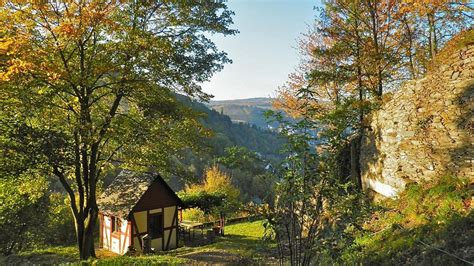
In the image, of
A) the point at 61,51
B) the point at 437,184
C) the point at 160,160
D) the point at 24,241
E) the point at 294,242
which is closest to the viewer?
the point at 294,242

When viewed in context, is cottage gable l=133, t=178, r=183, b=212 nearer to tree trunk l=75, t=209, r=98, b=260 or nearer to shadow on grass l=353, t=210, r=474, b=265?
tree trunk l=75, t=209, r=98, b=260

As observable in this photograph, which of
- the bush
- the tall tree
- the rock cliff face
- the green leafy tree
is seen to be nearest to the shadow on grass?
the bush

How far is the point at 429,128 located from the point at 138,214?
49.0 feet

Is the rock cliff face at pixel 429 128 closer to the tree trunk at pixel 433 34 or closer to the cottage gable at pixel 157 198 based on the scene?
the tree trunk at pixel 433 34

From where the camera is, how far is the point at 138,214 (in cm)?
1911

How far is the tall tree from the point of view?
1001 centimetres

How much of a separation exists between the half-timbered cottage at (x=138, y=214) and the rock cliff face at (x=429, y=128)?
11859 mm

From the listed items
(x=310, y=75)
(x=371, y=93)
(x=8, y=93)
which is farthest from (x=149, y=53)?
(x=371, y=93)

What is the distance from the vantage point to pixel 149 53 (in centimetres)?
1170

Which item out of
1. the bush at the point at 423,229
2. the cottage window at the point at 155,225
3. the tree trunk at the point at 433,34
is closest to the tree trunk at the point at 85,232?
the cottage window at the point at 155,225

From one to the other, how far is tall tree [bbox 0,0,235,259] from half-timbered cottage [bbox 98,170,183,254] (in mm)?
4723

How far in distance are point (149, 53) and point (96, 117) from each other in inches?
123

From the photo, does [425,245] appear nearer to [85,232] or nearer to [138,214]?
[85,232]

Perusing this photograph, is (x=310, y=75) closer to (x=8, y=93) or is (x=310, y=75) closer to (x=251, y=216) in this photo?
(x=251, y=216)
